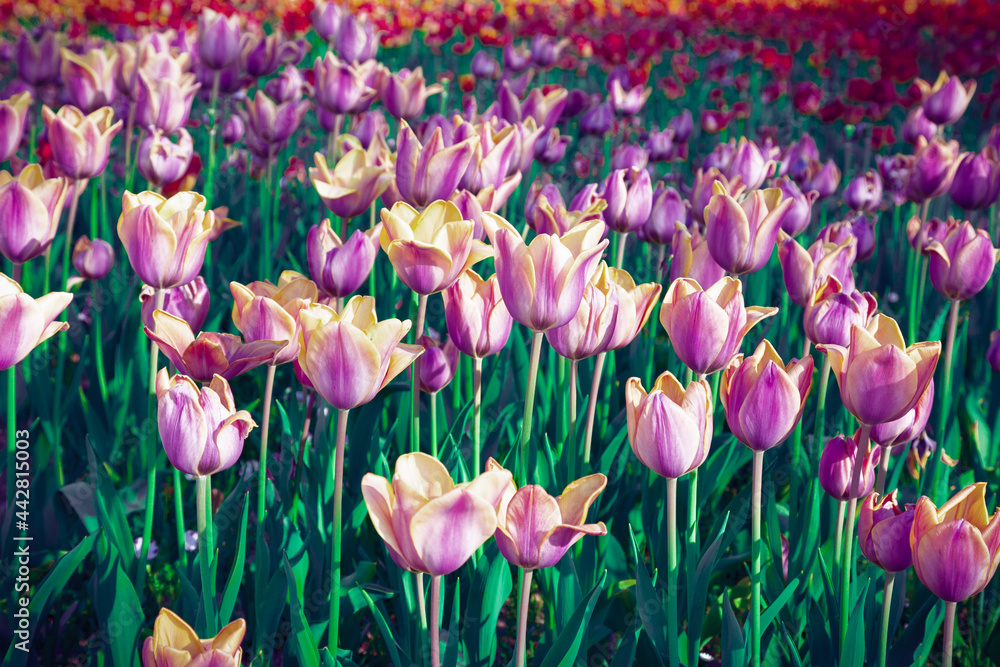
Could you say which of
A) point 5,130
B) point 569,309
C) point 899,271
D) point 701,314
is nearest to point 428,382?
point 569,309

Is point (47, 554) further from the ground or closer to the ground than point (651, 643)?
closer to the ground

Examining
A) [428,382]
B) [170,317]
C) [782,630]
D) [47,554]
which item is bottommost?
[47,554]

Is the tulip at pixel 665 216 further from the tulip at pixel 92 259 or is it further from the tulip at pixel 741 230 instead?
the tulip at pixel 92 259

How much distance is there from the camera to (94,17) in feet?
26.9

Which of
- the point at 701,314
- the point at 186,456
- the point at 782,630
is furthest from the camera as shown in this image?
the point at 782,630

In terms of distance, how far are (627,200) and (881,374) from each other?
3.08ft

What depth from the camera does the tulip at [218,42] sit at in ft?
9.28

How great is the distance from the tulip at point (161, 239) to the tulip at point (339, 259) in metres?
0.18

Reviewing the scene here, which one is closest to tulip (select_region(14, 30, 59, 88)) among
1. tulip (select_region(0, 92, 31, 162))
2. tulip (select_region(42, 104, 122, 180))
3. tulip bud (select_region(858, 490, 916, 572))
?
tulip (select_region(0, 92, 31, 162))

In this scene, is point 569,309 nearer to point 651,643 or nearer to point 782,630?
point 651,643

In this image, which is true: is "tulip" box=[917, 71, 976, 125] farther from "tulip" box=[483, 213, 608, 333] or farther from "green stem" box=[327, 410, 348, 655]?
"green stem" box=[327, 410, 348, 655]

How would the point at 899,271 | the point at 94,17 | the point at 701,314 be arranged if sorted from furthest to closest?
the point at 94,17
the point at 899,271
the point at 701,314

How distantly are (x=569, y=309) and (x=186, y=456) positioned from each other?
516 millimetres

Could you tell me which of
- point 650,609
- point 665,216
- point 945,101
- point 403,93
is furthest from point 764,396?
point 945,101
